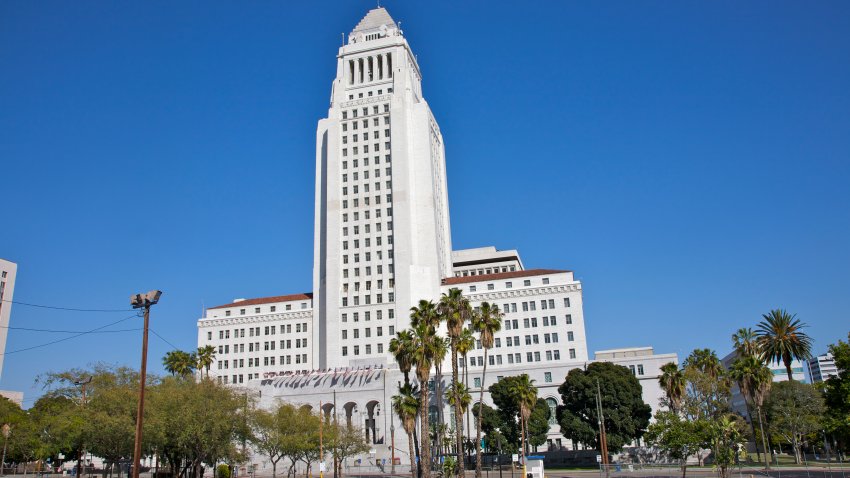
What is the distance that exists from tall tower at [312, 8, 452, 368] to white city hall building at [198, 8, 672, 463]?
0.60ft

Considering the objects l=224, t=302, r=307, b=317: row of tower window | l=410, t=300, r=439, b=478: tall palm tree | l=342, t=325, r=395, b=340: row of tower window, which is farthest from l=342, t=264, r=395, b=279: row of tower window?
A: l=410, t=300, r=439, b=478: tall palm tree

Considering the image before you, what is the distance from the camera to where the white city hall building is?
3802 inches

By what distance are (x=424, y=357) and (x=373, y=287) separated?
5239 cm

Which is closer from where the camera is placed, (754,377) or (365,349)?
(754,377)

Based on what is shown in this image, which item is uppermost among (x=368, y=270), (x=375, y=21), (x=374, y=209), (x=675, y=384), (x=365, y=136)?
(x=375, y=21)

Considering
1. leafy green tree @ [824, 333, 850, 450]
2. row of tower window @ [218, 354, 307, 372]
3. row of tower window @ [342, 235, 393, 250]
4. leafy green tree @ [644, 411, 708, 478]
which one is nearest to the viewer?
leafy green tree @ [824, 333, 850, 450]

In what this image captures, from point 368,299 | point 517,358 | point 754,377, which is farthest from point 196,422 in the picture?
point 517,358

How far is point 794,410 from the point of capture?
79375mm

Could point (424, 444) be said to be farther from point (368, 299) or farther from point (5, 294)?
point (5, 294)

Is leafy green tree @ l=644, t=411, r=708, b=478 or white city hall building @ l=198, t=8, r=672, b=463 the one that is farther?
white city hall building @ l=198, t=8, r=672, b=463

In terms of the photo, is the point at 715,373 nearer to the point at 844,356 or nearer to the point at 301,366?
the point at 844,356

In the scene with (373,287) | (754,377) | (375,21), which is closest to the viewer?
(754,377)

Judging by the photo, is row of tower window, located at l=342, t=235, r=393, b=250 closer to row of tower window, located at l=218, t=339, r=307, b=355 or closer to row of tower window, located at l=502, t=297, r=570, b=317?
row of tower window, located at l=218, t=339, r=307, b=355

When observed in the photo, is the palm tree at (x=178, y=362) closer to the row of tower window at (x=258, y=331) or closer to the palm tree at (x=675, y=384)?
the row of tower window at (x=258, y=331)
